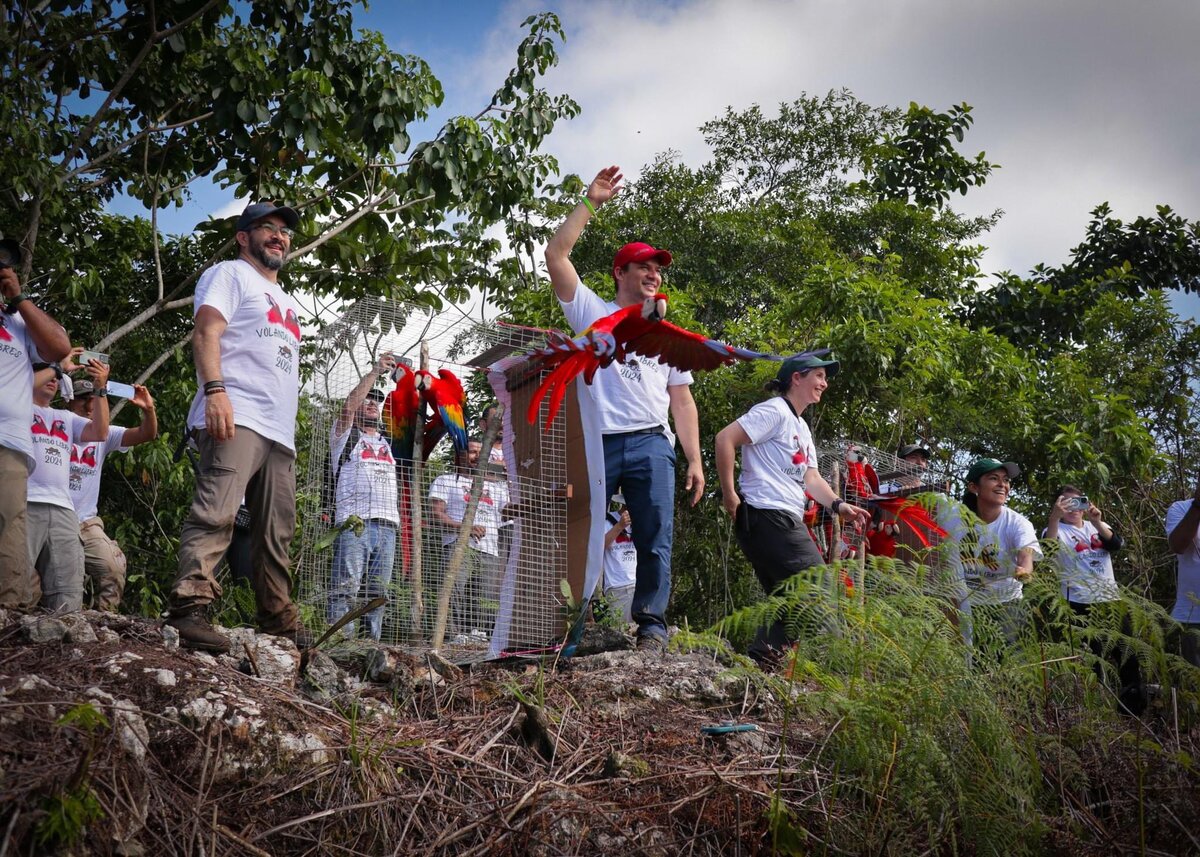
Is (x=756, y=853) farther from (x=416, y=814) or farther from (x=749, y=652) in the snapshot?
(x=749, y=652)

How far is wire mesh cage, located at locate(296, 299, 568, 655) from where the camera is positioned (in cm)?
463

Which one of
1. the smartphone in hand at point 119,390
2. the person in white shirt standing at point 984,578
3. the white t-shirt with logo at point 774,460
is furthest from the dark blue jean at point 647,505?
the smartphone in hand at point 119,390

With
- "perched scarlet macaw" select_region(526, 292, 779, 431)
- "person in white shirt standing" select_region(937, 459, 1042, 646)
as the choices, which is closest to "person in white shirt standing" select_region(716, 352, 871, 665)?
"perched scarlet macaw" select_region(526, 292, 779, 431)

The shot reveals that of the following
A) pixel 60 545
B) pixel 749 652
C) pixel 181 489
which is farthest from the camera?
pixel 181 489

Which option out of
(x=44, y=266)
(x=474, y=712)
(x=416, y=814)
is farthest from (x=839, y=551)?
(x=44, y=266)

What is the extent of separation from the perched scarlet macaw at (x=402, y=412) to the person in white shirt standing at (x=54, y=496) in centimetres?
146

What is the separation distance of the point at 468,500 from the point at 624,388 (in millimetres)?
848

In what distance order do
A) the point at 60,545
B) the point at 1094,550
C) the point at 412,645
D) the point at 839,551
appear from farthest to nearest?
the point at 1094,550
the point at 839,551
the point at 60,545
the point at 412,645

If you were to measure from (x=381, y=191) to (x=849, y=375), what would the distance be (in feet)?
13.3

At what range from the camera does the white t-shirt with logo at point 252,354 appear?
13.9ft

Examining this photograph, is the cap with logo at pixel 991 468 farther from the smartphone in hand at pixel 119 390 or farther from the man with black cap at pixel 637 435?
the smartphone in hand at pixel 119 390

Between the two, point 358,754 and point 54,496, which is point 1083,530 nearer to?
point 358,754

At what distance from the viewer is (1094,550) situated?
7.13 meters

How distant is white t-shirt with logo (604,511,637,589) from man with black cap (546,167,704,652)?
1.77 metres
